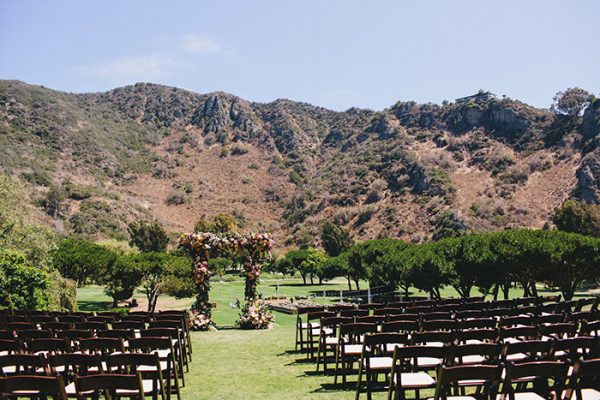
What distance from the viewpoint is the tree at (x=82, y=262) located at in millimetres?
31281

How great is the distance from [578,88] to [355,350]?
11219cm

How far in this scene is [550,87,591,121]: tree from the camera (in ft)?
335

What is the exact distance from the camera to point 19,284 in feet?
54.4

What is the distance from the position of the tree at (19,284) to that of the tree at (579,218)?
5732cm

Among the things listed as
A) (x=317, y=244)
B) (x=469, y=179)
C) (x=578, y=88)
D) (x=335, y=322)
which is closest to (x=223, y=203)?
(x=317, y=244)

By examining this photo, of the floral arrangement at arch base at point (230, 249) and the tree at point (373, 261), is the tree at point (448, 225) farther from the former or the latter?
the floral arrangement at arch base at point (230, 249)

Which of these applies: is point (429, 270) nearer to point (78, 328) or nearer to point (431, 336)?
point (78, 328)

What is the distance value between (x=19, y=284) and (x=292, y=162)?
11447cm

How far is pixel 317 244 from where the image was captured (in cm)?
9562

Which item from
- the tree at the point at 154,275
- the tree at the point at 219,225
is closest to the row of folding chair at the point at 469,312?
the tree at the point at 154,275

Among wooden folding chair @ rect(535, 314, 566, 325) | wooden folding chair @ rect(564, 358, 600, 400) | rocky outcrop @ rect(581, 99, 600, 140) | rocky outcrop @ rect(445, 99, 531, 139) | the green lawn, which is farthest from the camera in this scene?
rocky outcrop @ rect(445, 99, 531, 139)

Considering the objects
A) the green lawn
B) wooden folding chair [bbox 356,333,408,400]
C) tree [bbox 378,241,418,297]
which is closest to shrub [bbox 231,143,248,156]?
tree [bbox 378,241,418,297]

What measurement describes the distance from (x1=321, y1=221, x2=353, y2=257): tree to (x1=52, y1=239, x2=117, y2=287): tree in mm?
54017

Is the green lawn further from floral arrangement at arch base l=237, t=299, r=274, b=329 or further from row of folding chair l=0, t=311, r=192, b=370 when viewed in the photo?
floral arrangement at arch base l=237, t=299, r=274, b=329
